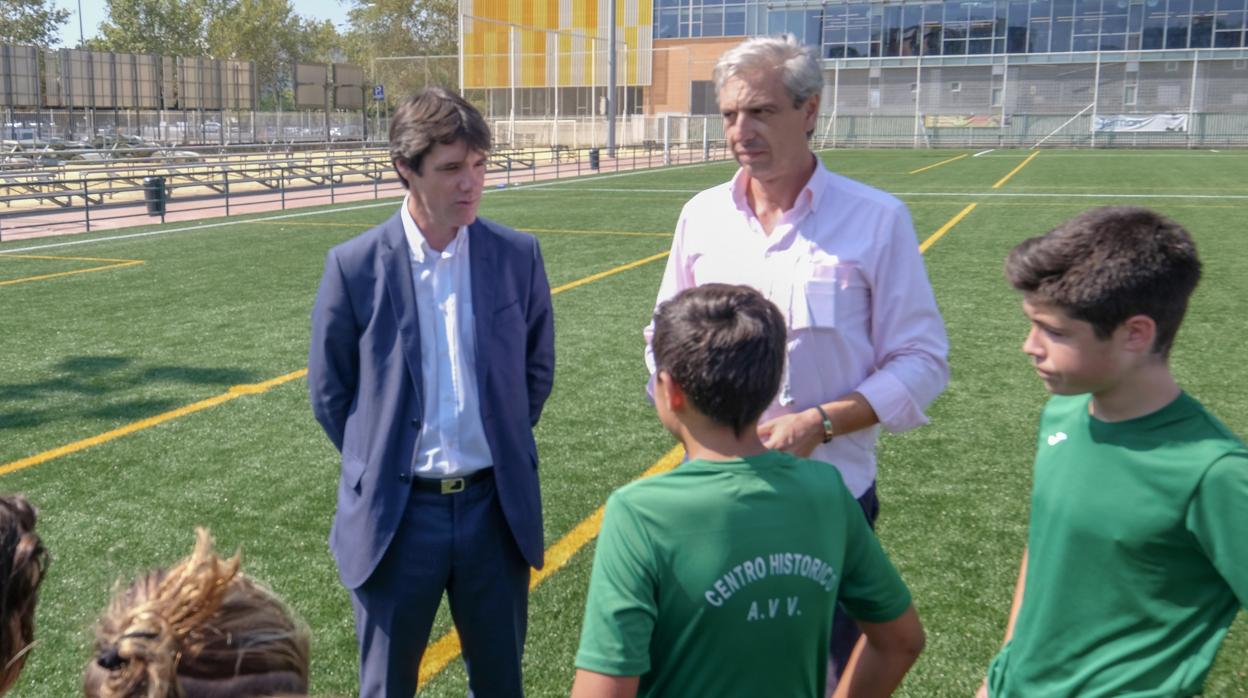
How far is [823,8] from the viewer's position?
199ft

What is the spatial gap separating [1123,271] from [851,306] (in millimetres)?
744

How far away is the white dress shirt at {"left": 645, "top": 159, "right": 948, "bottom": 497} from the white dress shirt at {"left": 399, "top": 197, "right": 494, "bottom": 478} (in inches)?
20.0

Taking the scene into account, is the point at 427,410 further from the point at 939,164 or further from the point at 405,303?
the point at 939,164

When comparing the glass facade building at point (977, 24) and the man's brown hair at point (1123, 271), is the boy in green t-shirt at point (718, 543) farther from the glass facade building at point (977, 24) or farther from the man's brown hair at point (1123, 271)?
the glass facade building at point (977, 24)

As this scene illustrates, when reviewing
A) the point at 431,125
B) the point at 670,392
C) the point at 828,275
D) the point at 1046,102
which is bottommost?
the point at 670,392

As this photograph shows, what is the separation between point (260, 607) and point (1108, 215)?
1.62 metres

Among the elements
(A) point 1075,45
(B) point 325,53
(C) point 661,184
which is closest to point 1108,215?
(C) point 661,184

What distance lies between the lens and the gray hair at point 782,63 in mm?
2654

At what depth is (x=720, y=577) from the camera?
1.80 m

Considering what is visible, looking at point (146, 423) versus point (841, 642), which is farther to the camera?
point (146, 423)

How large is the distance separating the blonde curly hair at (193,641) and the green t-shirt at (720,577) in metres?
0.47

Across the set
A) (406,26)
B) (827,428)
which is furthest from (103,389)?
(406,26)

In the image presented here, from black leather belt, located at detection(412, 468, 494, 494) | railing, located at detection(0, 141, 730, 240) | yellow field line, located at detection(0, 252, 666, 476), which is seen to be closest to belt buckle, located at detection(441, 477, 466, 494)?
black leather belt, located at detection(412, 468, 494, 494)

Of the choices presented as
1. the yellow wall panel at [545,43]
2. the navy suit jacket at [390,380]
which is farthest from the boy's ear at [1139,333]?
the yellow wall panel at [545,43]
